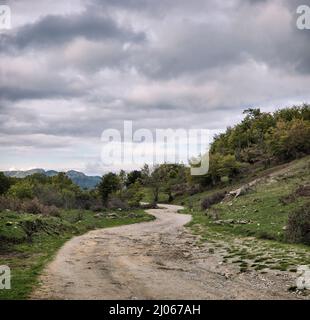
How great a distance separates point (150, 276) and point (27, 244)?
41.4 ft

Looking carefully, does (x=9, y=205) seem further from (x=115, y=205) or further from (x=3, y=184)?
(x=3, y=184)

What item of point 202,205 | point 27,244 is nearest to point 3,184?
point 202,205

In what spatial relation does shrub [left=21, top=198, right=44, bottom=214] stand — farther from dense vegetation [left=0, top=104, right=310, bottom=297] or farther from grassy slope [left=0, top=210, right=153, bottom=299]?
grassy slope [left=0, top=210, right=153, bottom=299]

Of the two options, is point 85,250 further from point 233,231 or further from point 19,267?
point 233,231

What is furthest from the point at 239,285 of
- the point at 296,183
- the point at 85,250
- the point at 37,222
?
the point at 296,183

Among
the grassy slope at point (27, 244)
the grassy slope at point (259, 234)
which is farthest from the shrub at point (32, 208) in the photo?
the grassy slope at point (259, 234)

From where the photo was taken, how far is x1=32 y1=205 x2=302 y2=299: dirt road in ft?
47.3

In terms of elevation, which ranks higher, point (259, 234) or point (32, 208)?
point (32, 208)

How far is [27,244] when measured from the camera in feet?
89.0

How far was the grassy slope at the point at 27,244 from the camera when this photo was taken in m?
16.5

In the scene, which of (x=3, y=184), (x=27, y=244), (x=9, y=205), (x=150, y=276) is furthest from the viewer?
(x=3, y=184)

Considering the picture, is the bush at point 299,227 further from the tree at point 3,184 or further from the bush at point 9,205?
the tree at point 3,184

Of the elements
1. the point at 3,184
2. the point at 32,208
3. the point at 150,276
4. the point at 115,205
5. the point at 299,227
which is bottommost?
the point at 115,205
